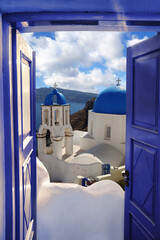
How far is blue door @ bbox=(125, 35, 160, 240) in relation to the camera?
1.69 metres

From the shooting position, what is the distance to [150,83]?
1.75m

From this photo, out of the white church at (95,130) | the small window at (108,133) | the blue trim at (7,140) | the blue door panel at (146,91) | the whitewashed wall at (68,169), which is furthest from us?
the small window at (108,133)

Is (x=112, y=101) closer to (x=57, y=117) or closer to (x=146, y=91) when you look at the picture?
(x=57, y=117)

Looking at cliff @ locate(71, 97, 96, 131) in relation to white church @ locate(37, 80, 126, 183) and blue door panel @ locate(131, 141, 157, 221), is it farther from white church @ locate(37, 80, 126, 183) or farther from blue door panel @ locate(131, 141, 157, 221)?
blue door panel @ locate(131, 141, 157, 221)

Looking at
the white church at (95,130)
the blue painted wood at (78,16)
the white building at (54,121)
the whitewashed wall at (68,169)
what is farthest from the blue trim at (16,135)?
the white building at (54,121)

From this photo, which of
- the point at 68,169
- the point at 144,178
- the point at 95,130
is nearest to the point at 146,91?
the point at 144,178

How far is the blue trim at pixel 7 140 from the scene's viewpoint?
1168 millimetres

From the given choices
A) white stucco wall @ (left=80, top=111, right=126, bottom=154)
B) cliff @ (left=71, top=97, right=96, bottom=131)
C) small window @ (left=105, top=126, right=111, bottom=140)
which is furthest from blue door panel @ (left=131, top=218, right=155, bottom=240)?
cliff @ (left=71, top=97, right=96, bottom=131)

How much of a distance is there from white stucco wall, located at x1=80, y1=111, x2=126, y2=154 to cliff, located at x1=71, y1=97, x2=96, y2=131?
33.6ft

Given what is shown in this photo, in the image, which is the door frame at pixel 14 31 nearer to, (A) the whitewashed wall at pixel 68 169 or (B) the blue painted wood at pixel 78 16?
(B) the blue painted wood at pixel 78 16

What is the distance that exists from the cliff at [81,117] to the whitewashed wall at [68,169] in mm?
12330

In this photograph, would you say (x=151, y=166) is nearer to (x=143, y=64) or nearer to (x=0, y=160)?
(x=143, y=64)

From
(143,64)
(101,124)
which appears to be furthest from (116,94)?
(143,64)

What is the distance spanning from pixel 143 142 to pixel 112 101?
27.1ft
